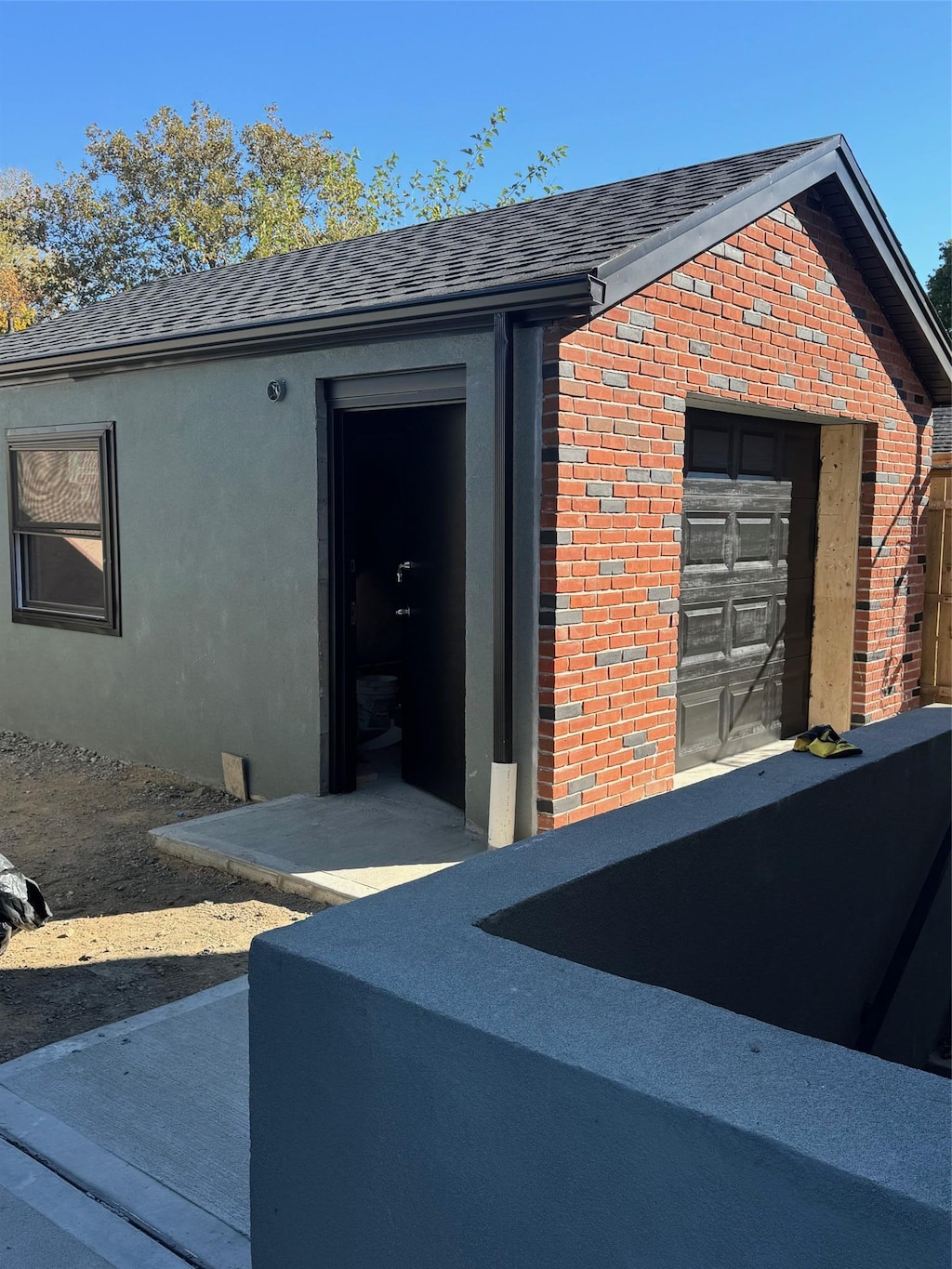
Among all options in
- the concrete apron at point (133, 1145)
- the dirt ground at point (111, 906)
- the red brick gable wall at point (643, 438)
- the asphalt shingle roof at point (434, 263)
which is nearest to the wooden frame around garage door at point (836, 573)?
the red brick gable wall at point (643, 438)

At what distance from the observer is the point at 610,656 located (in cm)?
598

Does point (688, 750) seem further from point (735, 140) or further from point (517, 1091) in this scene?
point (735, 140)

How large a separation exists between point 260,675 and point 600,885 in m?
4.80

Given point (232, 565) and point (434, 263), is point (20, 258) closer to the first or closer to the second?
point (232, 565)

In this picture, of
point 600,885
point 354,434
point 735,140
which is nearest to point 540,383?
point 354,434

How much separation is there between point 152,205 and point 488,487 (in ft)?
107

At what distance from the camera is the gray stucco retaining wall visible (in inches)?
56.2

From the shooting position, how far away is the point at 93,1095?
3385 mm

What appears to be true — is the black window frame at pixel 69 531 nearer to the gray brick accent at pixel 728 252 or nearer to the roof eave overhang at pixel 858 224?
the roof eave overhang at pixel 858 224

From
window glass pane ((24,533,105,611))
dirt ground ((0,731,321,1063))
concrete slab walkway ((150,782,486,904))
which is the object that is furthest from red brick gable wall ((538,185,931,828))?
window glass pane ((24,533,105,611))

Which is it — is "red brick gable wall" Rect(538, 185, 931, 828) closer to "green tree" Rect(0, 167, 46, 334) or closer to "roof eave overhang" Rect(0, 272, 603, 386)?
"roof eave overhang" Rect(0, 272, 603, 386)

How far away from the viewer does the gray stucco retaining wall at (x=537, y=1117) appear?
56.2 inches

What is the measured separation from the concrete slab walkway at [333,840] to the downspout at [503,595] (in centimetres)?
29

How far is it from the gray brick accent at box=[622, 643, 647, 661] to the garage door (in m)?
1.07
